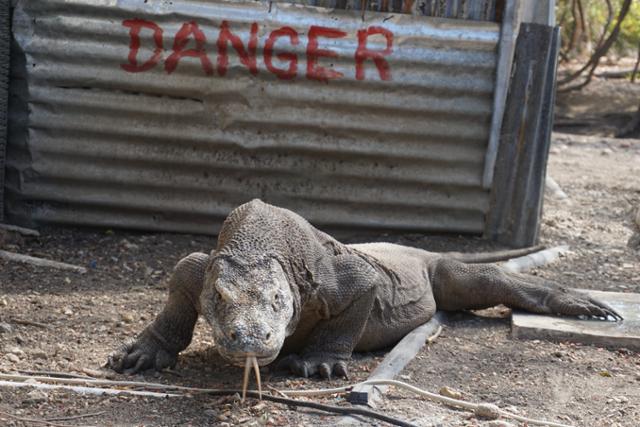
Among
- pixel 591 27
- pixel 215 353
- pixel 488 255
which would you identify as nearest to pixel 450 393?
pixel 215 353

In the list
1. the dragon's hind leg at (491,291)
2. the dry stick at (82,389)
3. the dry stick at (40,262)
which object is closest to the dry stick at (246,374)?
the dry stick at (82,389)

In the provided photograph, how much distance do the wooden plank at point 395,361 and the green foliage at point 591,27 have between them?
1508 centimetres

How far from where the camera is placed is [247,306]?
4195 millimetres

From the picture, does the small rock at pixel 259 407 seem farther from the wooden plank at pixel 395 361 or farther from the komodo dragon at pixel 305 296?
the wooden plank at pixel 395 361

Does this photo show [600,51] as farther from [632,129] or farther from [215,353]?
[215,353]

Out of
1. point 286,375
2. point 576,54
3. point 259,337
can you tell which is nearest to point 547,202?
point 286,375

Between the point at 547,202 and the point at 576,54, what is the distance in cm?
1398

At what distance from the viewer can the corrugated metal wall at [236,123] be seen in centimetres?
757

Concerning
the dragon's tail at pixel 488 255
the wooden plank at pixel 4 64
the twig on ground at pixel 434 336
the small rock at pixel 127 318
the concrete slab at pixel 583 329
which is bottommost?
the small rock at pixel 127 318

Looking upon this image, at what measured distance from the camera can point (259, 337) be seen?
4051 millimetres

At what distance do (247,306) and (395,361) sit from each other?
112 centimetres

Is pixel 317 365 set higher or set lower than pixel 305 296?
lower

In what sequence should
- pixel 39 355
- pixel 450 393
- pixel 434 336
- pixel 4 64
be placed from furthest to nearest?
pixel 4 64, pixel 434 336, pixel 39 355, pixel 450 393

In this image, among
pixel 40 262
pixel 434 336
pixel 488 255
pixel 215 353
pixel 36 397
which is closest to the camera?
pixel 36 397
